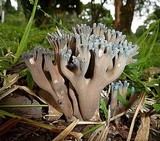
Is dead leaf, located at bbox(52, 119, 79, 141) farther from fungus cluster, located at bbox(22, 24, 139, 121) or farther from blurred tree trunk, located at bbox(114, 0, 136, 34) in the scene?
blurred tree trunk, located at bbox(114, 0, 136, 34)

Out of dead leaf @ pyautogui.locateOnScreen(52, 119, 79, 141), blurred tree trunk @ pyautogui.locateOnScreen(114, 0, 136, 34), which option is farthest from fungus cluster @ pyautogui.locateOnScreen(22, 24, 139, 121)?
blurred tree trunk @ pyautogui.locateOnScreen(114, 0, 136, 34)

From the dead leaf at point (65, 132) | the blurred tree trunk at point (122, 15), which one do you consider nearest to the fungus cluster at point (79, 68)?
the dead leaf at point (65, 132)

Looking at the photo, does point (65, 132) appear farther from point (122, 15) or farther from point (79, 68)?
point (122, 15)

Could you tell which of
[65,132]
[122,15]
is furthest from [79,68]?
[122,15]

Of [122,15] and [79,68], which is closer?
[79,68]

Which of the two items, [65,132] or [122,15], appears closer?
[65,132]

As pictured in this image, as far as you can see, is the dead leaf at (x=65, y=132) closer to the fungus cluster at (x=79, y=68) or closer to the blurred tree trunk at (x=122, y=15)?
the fungus cluster at (x=79, y=68)

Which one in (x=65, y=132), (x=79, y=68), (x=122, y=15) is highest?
(x=122, y=15)

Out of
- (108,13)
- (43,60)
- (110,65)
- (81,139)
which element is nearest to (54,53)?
(43,60)

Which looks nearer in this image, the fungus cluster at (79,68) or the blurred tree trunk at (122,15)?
the fungus cluster at (79,68)

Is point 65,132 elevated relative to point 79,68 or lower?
lower
